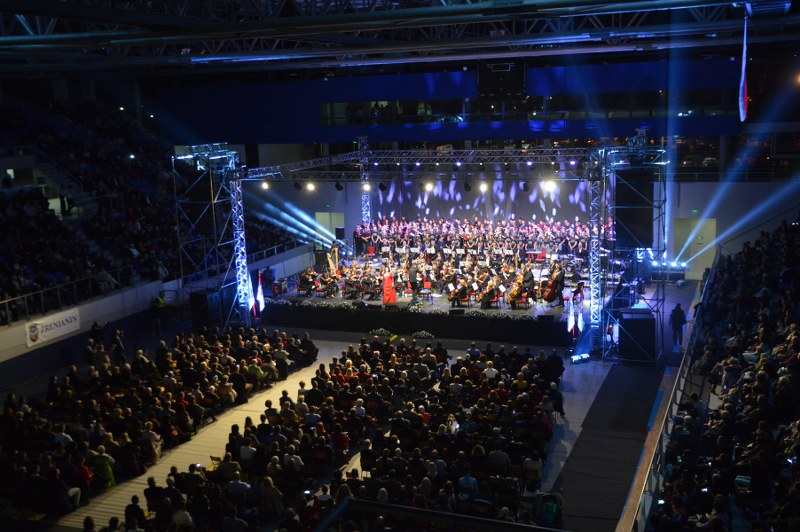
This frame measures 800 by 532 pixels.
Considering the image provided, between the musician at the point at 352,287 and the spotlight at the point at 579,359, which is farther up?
the musician at the point at 352,287

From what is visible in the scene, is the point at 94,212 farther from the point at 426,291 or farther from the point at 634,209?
the point at 634,209

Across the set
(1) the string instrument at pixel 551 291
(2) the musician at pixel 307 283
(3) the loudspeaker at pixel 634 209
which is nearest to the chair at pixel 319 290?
(2) the musician at pixel 307 283

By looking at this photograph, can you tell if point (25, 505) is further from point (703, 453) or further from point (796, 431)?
point (796, 431)

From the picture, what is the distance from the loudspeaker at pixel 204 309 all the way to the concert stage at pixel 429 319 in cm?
201

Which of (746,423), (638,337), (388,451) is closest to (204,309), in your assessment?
(388,451)

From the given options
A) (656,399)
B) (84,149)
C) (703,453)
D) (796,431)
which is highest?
(84,149)

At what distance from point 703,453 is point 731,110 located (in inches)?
748

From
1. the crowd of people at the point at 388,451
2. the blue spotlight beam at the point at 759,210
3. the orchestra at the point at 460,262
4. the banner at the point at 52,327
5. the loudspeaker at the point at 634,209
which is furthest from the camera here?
the blue spotlight beam at the point at 759,210

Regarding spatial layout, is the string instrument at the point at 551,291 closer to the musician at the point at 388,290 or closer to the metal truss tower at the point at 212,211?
the musician at the point at 388,290

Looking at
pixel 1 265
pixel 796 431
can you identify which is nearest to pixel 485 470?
pixel 796 431

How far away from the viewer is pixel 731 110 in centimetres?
2695

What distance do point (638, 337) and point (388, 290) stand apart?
7.29m

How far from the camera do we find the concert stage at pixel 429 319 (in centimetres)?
2062

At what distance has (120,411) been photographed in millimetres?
14203
